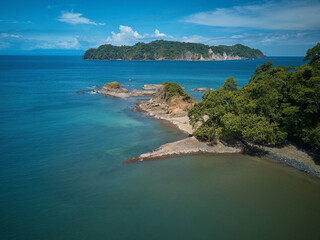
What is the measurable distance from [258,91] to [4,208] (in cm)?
3513

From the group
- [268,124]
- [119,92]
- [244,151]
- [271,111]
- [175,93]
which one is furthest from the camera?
[119,92]

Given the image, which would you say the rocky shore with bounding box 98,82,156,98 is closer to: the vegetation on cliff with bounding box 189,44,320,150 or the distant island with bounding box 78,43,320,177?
the distant island with bounding box 78,43,320,177

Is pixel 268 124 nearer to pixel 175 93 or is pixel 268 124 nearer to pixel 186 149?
pixel 186 149

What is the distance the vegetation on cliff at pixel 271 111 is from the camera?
1048 inches

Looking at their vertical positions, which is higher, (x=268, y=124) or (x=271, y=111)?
(x=271, y=111)

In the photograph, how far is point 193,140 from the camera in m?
33.2

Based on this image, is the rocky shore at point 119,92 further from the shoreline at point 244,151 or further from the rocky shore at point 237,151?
the shoreline at point 244,151

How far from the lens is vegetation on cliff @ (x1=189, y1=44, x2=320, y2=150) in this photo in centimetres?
2661

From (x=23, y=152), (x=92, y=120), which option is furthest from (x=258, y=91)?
(x=23, y=152)

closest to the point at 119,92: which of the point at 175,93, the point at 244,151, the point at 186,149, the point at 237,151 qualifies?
the point at 175,93

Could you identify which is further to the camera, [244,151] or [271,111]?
[244,151]

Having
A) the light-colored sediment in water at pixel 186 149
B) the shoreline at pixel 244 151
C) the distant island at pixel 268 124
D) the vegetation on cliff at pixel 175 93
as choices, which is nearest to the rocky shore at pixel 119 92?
the vegetation on cliff at pixel 175 93

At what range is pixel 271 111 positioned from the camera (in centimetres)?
3003

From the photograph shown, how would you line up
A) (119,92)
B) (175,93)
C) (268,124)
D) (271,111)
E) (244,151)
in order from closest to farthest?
1. (268,124)
2. (271,111)
3. (244,151)
4. (175,93)
5. (119,92)
